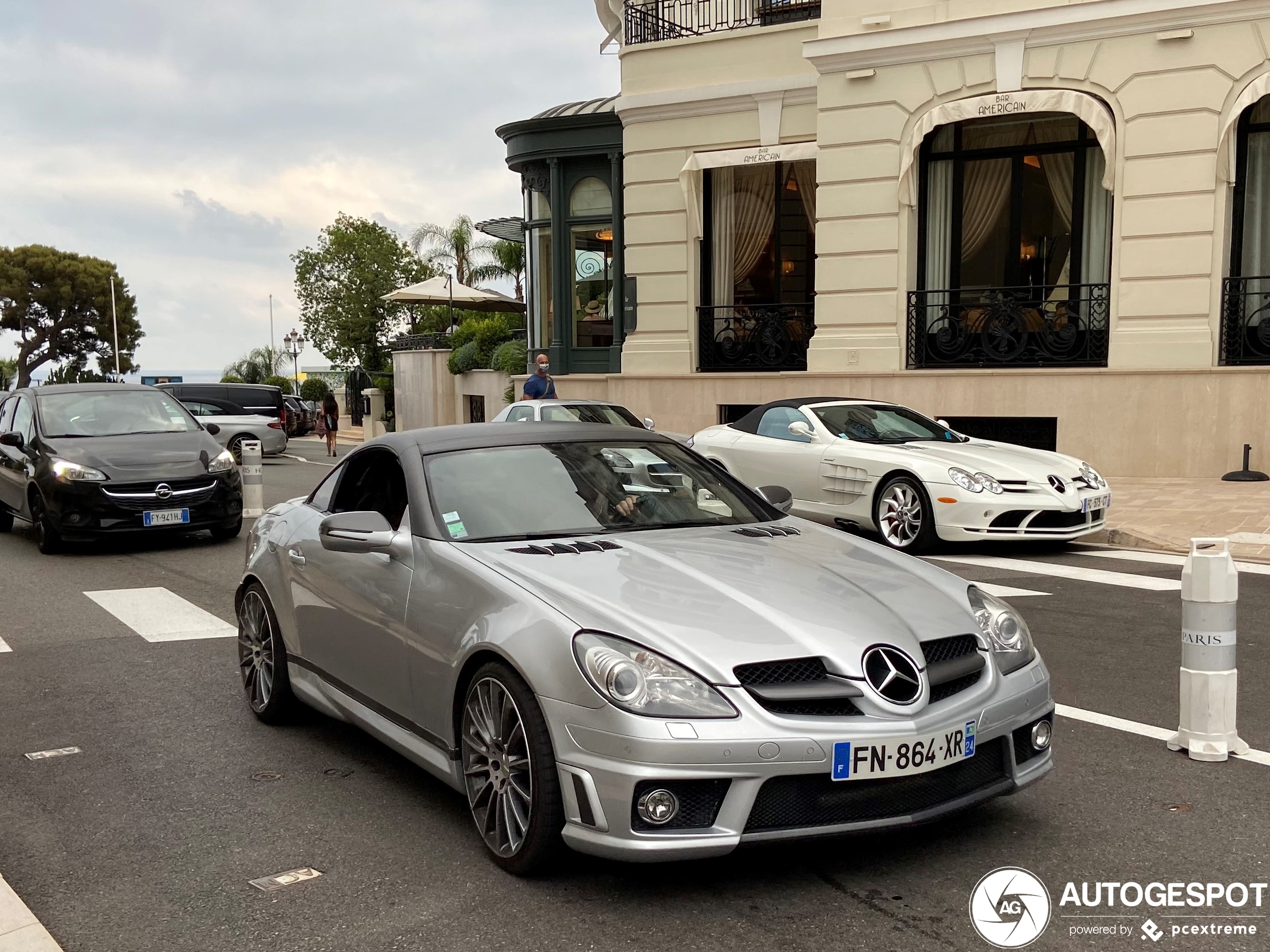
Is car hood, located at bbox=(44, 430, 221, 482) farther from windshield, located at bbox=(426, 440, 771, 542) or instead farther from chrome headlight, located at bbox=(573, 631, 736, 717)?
chrome headlight, located at bbox=(573, 631, 736, 717)

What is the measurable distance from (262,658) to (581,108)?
72.1ft

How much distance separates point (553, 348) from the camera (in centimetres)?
2486

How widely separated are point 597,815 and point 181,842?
172cm

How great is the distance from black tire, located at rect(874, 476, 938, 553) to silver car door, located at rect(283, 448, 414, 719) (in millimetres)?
6501

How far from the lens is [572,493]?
200 inches

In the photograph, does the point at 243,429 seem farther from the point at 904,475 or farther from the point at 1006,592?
the point at 1006,592

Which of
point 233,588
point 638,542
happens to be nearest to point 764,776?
point 638,542

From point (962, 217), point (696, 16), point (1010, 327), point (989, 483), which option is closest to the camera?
point (989, 483)

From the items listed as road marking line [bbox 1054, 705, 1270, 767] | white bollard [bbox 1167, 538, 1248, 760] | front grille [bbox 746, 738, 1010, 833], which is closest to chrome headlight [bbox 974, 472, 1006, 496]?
road marking line [bbox 1054, 705, 1270, 767]

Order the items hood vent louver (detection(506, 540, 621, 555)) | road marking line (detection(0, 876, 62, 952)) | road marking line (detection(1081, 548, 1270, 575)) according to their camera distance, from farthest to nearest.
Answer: road marking line (detection(1081, 548, 1270, 575)), hood vent louver (detection(506, 540, 621, 555)), road marking line (detection(0, 876, 62, 952))

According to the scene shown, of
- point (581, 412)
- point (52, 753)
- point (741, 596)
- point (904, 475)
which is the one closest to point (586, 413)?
point (581, 412)

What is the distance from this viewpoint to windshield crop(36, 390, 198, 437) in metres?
12.8

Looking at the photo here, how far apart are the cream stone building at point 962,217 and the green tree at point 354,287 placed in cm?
3674

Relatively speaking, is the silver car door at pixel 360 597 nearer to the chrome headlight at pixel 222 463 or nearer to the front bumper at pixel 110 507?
the front bumper at pixel 110 507
